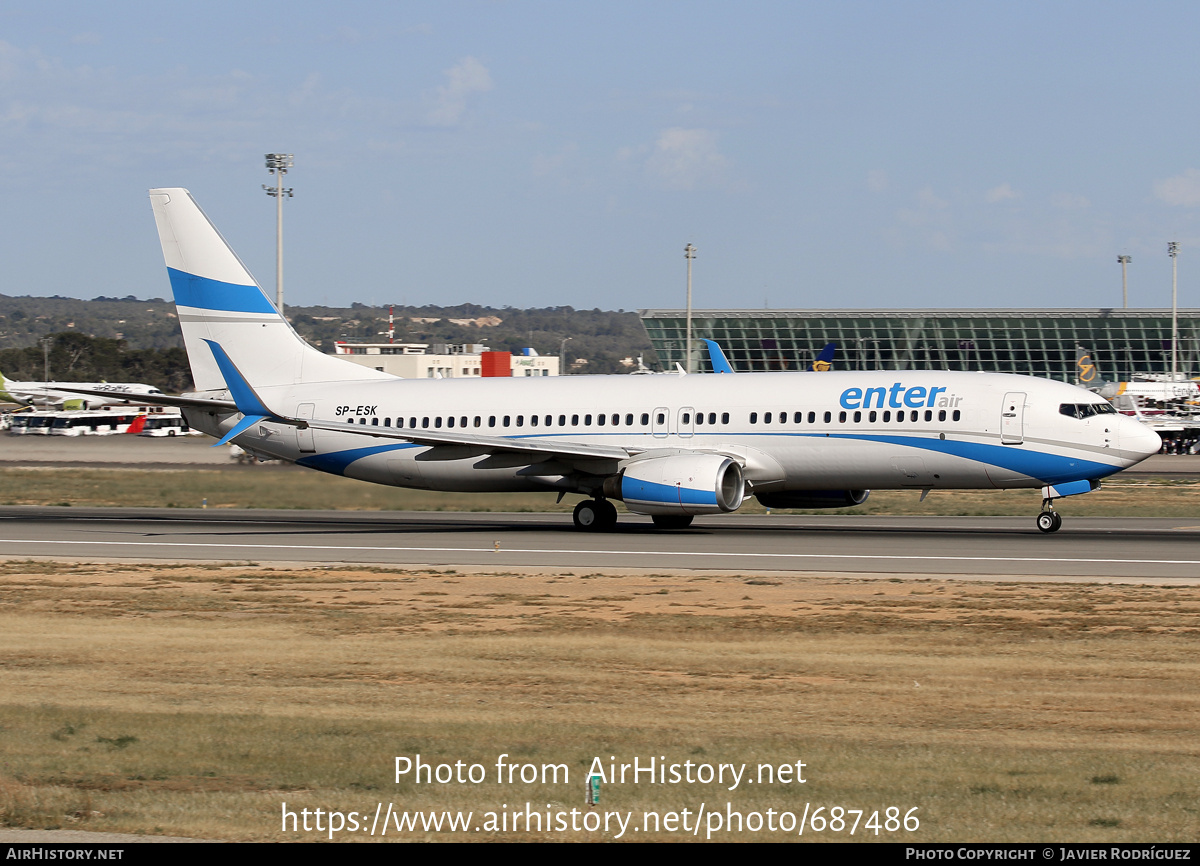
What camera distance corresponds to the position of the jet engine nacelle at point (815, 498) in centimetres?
3198

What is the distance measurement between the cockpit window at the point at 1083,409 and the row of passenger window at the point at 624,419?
2255mm

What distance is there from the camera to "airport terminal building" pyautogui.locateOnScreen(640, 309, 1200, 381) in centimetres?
11669

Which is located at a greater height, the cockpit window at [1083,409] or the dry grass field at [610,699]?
the cockpit window at [1083,409]

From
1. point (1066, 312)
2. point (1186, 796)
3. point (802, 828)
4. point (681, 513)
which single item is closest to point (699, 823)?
point (802, 828)

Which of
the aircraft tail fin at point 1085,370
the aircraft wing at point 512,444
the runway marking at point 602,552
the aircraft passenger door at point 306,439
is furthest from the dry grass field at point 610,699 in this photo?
the aircraft tail fin at point 1085,370

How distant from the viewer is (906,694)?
42.5ft

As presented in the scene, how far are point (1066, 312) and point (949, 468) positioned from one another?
3664 inches

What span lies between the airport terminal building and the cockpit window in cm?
8836

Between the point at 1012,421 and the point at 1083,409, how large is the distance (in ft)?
5.15

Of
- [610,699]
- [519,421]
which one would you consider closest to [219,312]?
[519,421]

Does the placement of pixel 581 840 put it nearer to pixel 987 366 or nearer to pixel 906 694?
pixel 906 694

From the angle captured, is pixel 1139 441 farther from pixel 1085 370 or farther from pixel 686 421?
pixel 1085 370

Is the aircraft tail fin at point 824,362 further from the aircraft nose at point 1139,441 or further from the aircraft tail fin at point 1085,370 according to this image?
the aircraft tail fin at point 1085,370

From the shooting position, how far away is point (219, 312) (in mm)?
35625
